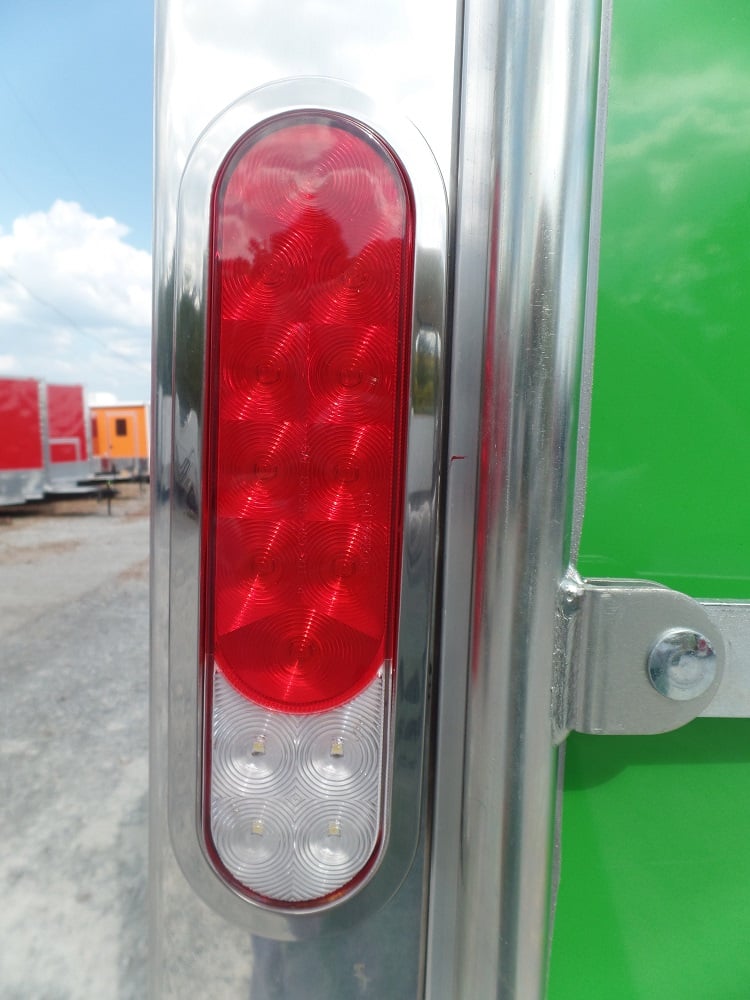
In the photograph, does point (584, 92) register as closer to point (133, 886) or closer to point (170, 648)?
point (170, 648)

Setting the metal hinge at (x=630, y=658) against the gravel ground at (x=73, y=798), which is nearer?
the metal hinge at (x=630, y=658)

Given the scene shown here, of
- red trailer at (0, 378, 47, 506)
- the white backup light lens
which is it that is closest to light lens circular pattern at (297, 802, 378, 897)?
the white backup light lens

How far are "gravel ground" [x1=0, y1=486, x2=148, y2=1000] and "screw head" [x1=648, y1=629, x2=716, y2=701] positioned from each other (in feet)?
6.32

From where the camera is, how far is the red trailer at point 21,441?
11406 mm

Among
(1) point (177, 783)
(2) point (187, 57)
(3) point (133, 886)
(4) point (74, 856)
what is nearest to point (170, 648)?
(1) point (177, 783)

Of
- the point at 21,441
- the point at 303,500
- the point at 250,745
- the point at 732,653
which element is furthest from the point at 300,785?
the point at 21,441

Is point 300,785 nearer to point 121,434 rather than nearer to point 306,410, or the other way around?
point 306,410

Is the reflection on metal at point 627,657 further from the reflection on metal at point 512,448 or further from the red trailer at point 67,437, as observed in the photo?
the red trailer at point 67,437

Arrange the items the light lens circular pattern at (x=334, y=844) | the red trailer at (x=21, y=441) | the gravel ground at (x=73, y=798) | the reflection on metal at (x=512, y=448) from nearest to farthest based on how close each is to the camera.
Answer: the reflection on metal at (x=512, y=448) → the light lens circular pattern at (x=334, y=844) → the gravel ground at (x=73, y=798) → the red trailer at (x=21, y=441)

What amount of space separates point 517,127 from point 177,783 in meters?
0.56

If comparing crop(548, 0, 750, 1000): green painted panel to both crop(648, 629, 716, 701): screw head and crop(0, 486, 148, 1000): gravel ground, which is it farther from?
crop(0, 486, 148, 1000): gravel ground

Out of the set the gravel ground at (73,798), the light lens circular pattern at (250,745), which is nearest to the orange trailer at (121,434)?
the gravel ground at (73,798)

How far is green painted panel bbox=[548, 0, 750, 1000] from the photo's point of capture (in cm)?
52

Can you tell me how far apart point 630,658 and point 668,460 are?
6.6 inches
